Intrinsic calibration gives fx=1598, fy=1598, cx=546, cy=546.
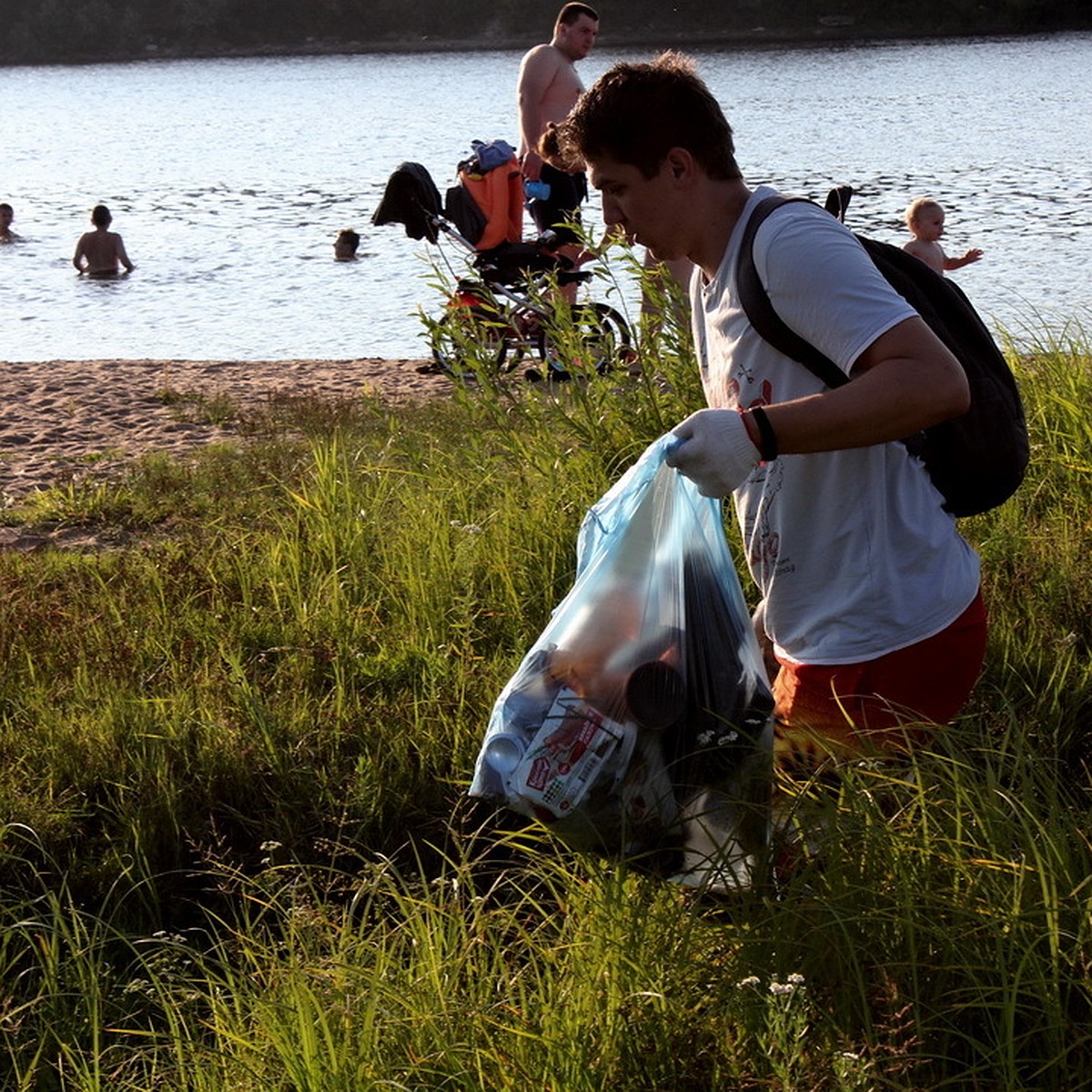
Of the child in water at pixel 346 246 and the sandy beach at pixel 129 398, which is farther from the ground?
the sandy beach at pixel 129 398

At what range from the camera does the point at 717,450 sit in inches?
86.6

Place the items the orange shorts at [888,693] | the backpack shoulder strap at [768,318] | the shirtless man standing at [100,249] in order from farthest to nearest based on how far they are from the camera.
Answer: the shirtless man standing at [100,249]
the orange shorts at [888,693]
the backpack shoulder strap at [768,318]

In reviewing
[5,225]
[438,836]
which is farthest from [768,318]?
[5,225]

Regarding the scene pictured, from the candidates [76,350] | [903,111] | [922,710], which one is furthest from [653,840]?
[903,111]

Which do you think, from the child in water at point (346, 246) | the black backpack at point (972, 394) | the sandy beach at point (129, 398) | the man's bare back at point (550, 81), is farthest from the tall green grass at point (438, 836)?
the child in water at point (346, 246)

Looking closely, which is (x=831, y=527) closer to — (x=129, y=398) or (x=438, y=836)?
(x=438, y=836)

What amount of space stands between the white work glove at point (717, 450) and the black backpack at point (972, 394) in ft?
0.70

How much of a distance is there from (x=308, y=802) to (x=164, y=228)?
59.2 ft

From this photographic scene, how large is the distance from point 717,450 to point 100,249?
1521cm

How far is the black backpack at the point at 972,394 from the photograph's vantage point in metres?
2.37

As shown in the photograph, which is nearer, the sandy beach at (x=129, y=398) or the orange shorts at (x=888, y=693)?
the orange shorts at (x=888, y=693)

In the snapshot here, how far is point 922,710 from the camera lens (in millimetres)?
2551

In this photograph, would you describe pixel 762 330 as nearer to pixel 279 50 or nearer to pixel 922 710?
pixel 922 710

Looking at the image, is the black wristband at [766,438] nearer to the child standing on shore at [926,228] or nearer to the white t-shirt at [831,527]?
the white t-shirt at [831,527]
